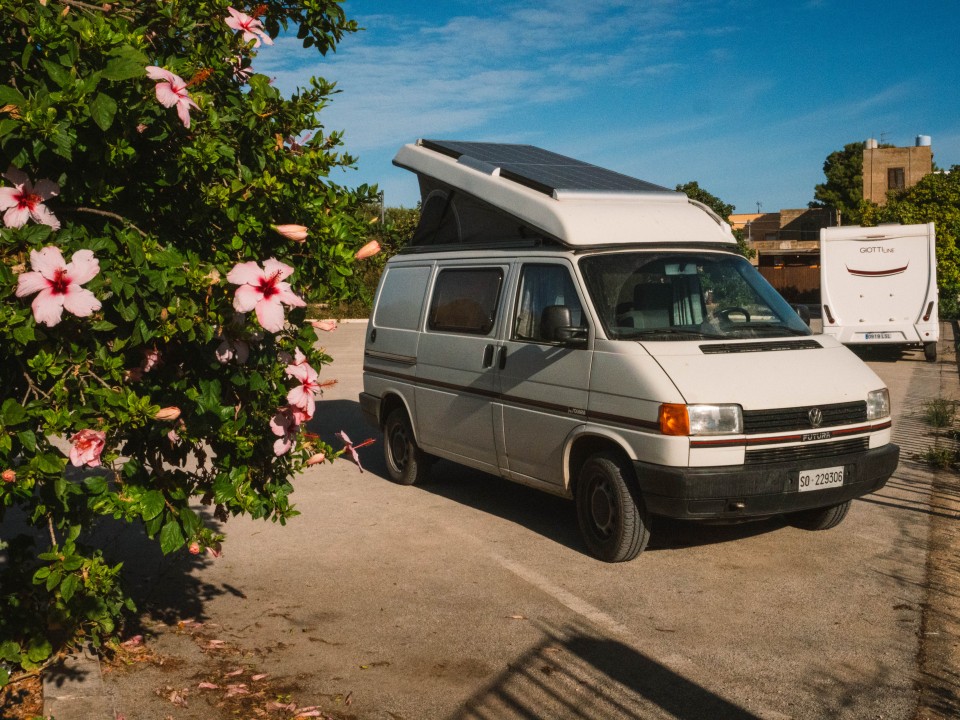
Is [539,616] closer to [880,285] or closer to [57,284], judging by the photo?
[57,284]

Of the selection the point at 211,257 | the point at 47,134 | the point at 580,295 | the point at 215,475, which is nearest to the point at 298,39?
the point at 211,257

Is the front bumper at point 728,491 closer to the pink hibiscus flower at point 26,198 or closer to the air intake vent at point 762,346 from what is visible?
the air intake vent at point 762,346

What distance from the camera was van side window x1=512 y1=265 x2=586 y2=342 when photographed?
7352 millimetres

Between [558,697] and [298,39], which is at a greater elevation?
[298,39]

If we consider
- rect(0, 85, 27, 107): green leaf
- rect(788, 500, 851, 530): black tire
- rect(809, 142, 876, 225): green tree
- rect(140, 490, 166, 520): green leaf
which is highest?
rect(809, 142, 876, 225): green tree

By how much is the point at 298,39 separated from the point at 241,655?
10.2ft

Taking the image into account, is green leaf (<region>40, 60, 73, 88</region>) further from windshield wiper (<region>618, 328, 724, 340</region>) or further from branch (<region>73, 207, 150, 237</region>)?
windshield wiper (<region>618, 328, 724, 340</region>)

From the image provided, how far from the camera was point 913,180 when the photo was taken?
84.1 m

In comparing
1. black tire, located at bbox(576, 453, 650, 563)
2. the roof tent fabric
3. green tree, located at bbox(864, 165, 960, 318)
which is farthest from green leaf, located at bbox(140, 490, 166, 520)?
green tree, located at bbox(864, 165, 960, 318)

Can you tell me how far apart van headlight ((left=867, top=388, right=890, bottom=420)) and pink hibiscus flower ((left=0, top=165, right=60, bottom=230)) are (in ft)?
17.6

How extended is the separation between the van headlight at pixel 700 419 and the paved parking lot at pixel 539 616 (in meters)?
0.99

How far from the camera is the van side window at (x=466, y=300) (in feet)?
27.8

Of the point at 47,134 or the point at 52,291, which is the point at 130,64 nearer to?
the point at 47,134

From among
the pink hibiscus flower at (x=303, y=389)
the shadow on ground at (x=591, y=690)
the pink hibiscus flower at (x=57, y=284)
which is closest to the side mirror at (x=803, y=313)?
the shadow on ground at (x=591, y=690)
